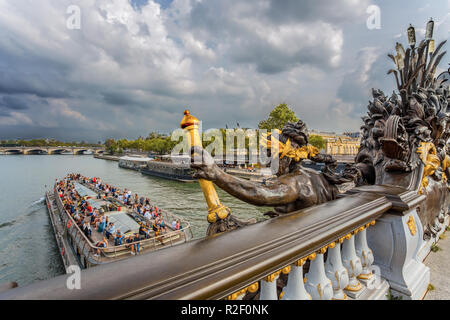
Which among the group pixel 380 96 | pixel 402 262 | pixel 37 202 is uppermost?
pixel 380 96

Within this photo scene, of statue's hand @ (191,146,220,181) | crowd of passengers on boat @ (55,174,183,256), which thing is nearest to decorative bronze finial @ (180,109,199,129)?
statue's hand @ (191,146,220,181)

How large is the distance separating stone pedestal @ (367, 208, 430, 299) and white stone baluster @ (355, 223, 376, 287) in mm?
262

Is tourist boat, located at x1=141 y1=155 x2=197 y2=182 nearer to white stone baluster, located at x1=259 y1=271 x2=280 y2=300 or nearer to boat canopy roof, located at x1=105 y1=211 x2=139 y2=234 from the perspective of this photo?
boat canopy roof, located at x1=105 y1=211 x2=139 y2=234

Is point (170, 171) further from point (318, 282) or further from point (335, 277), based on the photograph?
point (318, 282)

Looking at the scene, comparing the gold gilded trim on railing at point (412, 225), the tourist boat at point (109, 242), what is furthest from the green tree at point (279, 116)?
the gold gilded trim on railing at point (412, 225)

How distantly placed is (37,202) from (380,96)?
119ft

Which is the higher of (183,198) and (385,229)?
(385,229)

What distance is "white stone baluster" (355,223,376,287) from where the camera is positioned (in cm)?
225

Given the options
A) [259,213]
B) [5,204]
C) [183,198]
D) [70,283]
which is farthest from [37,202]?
[70,283]

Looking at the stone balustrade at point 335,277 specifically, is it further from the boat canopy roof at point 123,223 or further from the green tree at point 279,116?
the green tree at point 279,116

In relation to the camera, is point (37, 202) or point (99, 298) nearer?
point (99, 298)

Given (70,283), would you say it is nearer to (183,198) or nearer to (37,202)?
(183,198)
